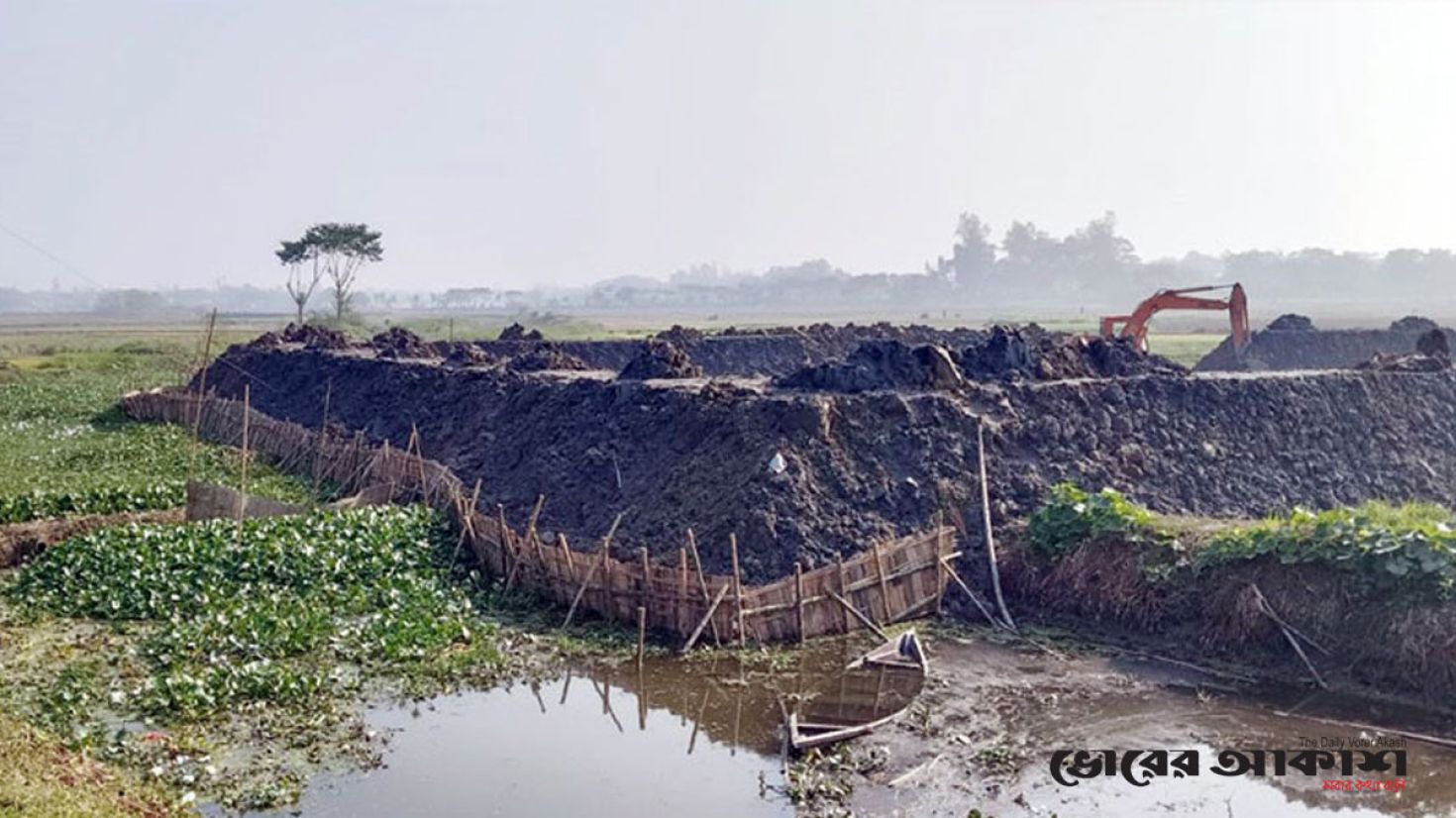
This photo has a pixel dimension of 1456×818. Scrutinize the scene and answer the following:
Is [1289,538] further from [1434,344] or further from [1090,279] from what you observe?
[1090,279]

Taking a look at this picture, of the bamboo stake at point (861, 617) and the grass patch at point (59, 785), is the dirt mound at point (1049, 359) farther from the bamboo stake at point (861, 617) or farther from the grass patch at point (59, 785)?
the grass patch at point (59, 785)

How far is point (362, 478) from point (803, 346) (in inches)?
782

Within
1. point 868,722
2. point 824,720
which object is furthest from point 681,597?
point 868,722

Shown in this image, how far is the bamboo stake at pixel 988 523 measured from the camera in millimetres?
15383

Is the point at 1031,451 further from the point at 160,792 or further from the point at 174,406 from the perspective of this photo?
the point at 174,406


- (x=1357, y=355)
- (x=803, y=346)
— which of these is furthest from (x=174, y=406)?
(x=1357, y=355)

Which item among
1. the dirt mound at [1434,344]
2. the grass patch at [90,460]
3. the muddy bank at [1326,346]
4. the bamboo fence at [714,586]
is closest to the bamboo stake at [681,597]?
the bamboo fence at [714,586]

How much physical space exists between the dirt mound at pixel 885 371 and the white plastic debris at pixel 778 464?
2.72 meters

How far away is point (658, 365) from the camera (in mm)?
22672

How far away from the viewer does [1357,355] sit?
118ft

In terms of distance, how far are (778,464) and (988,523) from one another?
2839mm

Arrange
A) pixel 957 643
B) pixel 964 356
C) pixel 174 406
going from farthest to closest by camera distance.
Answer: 1. pixel 174 406
2. pixel 964 356
3. pixel 957 643

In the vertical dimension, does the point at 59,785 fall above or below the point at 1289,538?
below

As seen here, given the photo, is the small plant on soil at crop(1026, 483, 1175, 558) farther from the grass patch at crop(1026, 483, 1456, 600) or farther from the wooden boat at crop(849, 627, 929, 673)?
the wooden boat at crop(849, 627, 929, 673)
